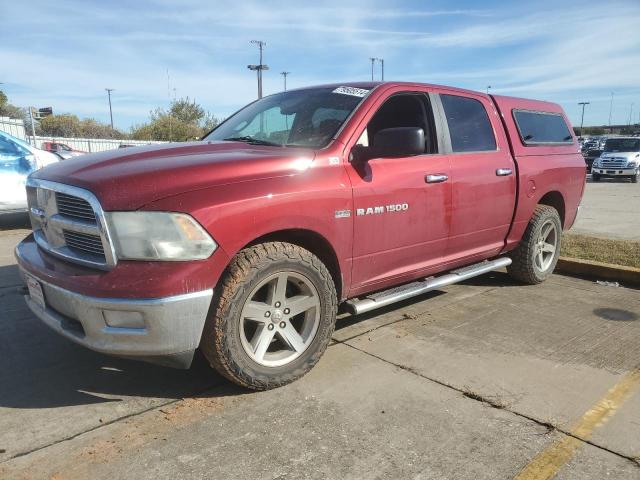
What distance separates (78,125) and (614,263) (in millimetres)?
66899

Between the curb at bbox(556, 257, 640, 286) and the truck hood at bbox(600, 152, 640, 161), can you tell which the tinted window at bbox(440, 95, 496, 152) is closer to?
the curb at bbox(556, 257, 640, 286)

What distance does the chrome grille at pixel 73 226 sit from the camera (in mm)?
2641

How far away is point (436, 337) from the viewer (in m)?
4.00

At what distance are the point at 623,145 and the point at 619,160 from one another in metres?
1.98

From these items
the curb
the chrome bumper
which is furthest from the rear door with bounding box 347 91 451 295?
the curb

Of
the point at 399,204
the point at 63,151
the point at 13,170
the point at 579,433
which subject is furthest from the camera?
the point at 63,151

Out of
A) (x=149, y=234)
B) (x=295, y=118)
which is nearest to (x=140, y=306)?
(x=149, y=234)

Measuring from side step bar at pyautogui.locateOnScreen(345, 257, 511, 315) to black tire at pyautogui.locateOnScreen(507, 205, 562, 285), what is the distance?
0.33m

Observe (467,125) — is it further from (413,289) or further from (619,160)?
(619,160)

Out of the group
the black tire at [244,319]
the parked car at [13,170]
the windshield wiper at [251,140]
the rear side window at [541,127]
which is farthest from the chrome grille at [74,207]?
the parked car at [13,170]

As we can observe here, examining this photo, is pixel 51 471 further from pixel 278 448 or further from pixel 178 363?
pixel 278 448

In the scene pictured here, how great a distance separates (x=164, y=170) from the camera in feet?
9.30

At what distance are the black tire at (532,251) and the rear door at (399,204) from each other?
1.54m

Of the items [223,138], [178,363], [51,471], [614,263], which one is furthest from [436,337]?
[614,263]
